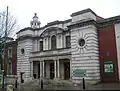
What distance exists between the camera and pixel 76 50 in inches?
1021

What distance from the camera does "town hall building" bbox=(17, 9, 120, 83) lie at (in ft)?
78.4

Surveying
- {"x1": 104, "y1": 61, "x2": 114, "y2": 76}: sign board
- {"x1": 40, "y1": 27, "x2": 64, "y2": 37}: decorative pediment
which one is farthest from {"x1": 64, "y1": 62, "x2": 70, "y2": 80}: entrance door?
{"x1": 104, "y1": 61, "x2": 114, "y2": 76}: sign board

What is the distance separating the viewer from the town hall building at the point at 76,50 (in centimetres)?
2389

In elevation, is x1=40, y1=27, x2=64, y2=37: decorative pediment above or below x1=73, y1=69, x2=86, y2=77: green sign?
above

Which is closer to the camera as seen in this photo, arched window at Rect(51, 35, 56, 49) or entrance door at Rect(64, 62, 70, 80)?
entrance door at Rect(64, 62, 70, 80)

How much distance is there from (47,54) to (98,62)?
923 centimetres

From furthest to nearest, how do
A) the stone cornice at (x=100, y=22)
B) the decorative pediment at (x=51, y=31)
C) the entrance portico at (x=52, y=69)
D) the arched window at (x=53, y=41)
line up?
the arched window at (x=53, y=41) → the decorative pediment at (x=51, y=31) → the entrance portico at (x=52, y=69) → the stone cornice at (x=100, y=22)

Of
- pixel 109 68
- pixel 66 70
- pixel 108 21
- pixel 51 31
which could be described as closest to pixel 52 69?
pixel 66 70

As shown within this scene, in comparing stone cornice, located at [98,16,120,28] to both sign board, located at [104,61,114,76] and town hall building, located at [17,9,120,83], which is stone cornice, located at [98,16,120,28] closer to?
town hall building, located at [17,9,120,83]

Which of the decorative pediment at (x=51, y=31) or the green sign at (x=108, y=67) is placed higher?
the decorative pediment at (x=51, y=31)

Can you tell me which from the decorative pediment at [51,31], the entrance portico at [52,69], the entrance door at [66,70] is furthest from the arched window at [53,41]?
the entrance door at [66,70]

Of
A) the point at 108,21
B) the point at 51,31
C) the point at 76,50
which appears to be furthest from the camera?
the point at 51,31

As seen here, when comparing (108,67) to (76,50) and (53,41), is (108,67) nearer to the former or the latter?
(76,50)

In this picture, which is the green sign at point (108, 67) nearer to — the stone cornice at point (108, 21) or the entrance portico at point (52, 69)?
the stone cornice at point (108, 21)
